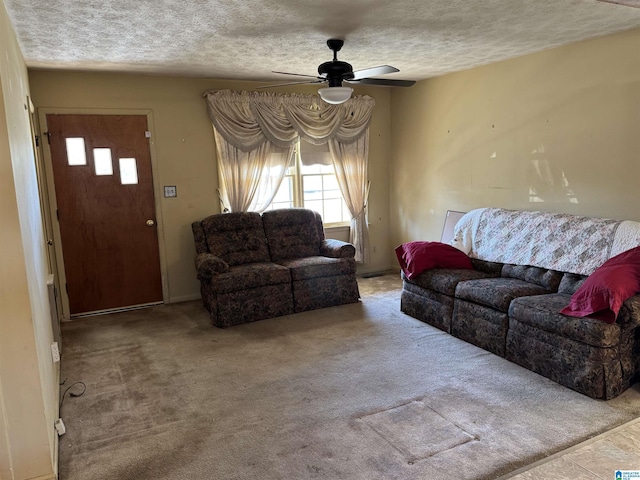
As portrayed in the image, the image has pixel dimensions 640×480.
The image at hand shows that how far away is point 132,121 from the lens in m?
4.88

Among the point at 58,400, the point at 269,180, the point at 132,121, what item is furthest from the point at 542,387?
the point at 132,121

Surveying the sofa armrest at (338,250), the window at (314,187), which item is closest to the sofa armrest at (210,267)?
the sofa armrest at (338,250)

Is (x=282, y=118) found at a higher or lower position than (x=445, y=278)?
higher

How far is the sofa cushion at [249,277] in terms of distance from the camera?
4.38 m

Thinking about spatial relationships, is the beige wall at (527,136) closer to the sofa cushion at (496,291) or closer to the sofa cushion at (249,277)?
the sofa cushion at (496,291)

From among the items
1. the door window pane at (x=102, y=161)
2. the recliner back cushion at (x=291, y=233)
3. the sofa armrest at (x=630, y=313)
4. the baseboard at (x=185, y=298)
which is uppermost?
the door window pane at (x=102, y=161)

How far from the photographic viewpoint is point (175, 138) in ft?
16.7

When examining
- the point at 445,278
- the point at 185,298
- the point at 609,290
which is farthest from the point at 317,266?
the point at 609,290

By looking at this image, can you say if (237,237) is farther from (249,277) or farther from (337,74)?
(337,74)

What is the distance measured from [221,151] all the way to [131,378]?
108 inches

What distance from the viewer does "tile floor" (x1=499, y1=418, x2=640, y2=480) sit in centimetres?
220

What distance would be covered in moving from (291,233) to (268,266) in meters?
0.71

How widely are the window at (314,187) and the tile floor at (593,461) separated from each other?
4.05 m

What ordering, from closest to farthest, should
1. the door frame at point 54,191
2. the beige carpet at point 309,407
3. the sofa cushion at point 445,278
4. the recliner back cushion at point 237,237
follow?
1. the beige carpet at point 309,407
2. the sofa cushion at point 445,278
3. the door frame at point 54,191
4. the recliner back cushion at point 237,237
